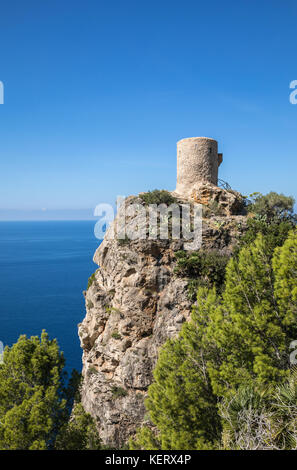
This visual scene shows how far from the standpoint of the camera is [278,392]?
833cm

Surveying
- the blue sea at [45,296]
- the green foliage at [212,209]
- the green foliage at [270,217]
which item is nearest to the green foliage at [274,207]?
the green foliage at [270,217]

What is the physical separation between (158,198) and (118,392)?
40.7ft

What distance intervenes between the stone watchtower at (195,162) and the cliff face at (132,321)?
3.67 metres

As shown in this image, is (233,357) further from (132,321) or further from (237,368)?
(132,321)

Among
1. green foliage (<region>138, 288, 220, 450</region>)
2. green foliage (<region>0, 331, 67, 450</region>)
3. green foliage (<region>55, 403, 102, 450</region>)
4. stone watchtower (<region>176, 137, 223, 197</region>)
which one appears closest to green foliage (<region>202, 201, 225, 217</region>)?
stone watchtower (<region>176, 137, 223, 197</region>)

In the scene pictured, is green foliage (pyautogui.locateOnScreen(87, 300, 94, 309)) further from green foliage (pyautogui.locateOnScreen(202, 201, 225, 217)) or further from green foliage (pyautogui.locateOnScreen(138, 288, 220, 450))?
green foliage (pyautogui.locateOnScreen(138, 288, 220, 450))

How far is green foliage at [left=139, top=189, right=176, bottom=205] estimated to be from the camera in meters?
20.4

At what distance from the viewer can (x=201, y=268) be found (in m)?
17.8

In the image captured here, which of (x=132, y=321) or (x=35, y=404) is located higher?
(x=132, y=321)

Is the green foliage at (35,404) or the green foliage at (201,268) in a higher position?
the green foliage at (201,268)

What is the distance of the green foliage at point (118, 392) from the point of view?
1775 centimetres

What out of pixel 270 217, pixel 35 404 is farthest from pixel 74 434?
pixel 270 217

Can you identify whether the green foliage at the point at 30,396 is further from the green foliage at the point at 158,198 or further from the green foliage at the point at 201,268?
the green foliage at the point at 158,198

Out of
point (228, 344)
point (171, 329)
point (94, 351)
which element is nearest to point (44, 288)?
point (94, 351)
